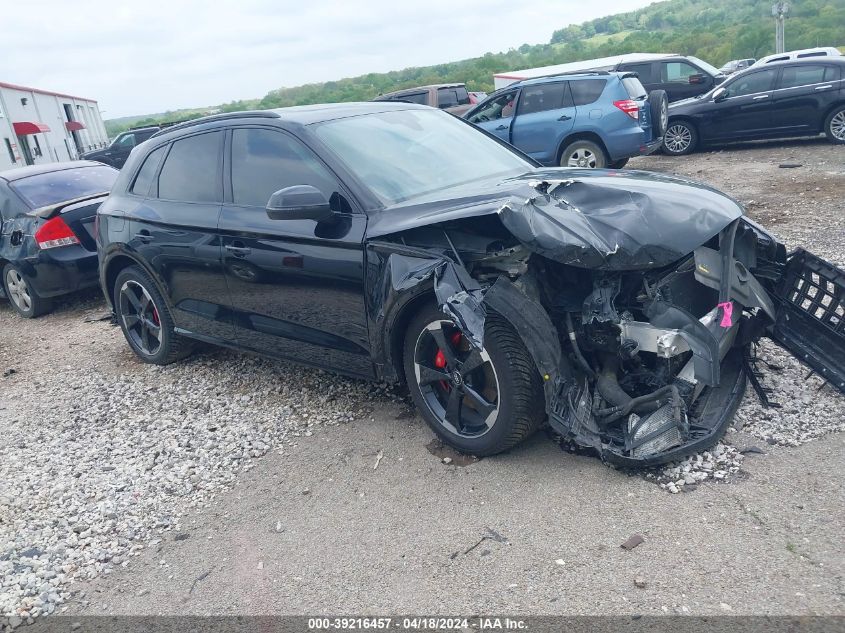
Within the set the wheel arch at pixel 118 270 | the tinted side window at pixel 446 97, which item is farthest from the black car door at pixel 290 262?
the tinted side window at pixel 446 97

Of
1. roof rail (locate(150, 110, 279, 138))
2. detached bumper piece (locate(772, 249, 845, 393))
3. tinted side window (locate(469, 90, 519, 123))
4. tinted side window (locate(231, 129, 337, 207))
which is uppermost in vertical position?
roof rail (locate(150, 110, 279, 138))

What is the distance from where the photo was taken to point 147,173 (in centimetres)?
549

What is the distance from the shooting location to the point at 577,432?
11.0 feet

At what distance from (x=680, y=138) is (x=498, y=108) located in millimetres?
4127

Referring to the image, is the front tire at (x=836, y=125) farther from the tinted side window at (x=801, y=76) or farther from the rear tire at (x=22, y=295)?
the rear tire at (x=22, y=295)

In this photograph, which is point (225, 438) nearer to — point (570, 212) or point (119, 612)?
point (119, 612)

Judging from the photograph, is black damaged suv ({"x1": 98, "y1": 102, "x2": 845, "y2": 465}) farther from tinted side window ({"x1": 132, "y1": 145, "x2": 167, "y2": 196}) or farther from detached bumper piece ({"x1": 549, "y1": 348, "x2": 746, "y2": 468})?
tinted side window ({"x1": 132, "y1": 145, "x2": 167, "y2": 196})

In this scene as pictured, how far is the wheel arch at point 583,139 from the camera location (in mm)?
11672

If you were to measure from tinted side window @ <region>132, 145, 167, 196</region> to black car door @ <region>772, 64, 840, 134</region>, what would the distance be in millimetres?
11759

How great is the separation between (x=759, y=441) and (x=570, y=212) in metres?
1.49

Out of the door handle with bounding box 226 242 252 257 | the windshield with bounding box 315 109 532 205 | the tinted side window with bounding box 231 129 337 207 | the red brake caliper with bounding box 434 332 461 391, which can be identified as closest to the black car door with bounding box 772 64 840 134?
the windshield with bounding box 315 109 532 205

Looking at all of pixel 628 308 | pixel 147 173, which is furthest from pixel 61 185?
pixel 628 308

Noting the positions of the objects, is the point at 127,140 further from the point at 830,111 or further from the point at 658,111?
the point at 830,111

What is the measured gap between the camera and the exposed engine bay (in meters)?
3.28
